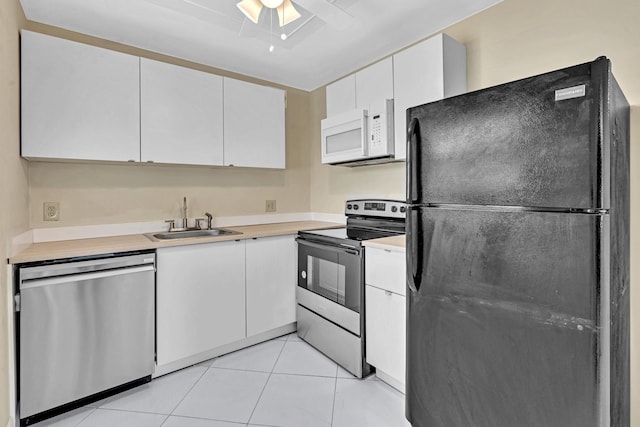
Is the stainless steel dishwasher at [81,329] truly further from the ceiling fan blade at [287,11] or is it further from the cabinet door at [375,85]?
the cabinet door at [375,85]

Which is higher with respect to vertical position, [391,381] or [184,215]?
[184,215]

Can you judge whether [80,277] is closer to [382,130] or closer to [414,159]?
[414,159]

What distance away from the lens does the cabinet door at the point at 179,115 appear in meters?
2.19

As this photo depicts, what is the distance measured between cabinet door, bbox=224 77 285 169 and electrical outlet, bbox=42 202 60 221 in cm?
113

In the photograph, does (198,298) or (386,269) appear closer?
(386,269)

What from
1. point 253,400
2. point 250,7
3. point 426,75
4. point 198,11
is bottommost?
point 253,400

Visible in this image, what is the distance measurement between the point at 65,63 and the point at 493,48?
255 cm

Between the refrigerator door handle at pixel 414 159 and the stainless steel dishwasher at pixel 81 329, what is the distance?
5.07ft

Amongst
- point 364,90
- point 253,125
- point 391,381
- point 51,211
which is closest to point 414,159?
point 364,90

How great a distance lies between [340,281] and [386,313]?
0.40 meters

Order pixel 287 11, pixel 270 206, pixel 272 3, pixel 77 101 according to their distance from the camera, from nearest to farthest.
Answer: pixel 272 3 < pixel 287 11 < pixel 77 101 < pixel 270 206

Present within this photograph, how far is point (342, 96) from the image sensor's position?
2.64m

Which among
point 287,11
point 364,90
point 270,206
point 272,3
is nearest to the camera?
point 272,3

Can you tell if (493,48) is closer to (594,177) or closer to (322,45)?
(322,45)
